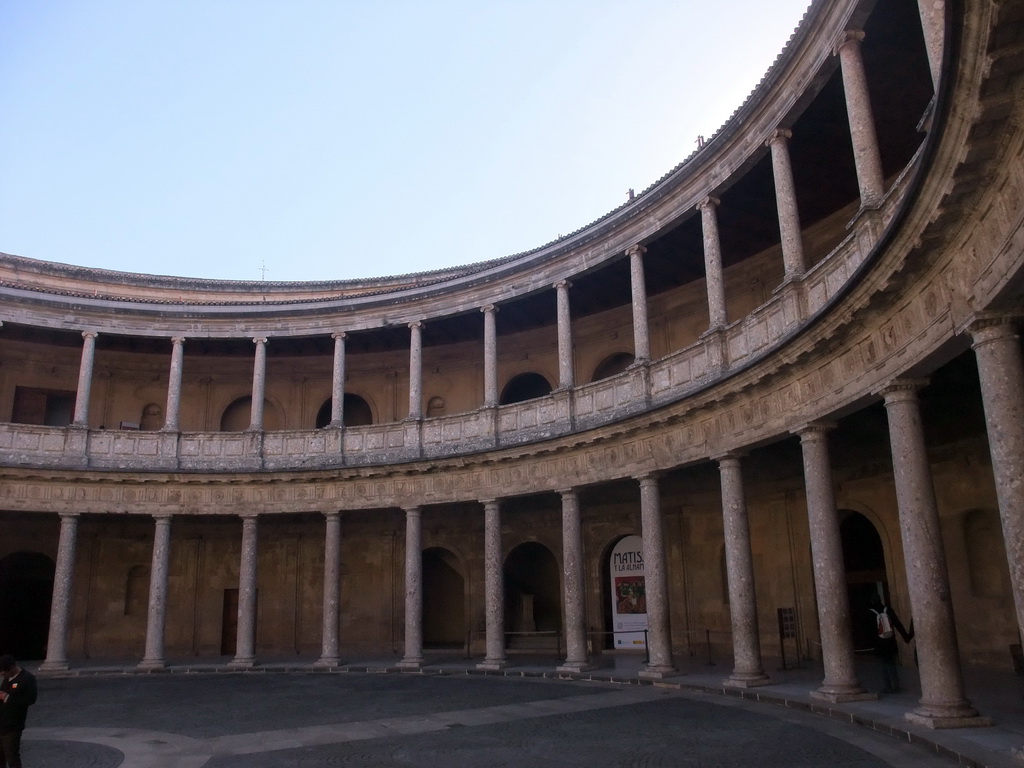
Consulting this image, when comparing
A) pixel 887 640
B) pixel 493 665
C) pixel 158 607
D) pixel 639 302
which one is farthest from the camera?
pixel 158 607

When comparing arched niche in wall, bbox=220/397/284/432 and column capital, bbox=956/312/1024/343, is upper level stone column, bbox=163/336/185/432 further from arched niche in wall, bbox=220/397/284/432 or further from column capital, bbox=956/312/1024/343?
column capital, bbox=956/312/1024/343

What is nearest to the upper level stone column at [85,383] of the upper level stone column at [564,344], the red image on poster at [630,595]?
the upper level stone column at [564,344]

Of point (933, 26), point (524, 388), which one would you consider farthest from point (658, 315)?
point (933, 26)

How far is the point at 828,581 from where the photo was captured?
13.0 metres

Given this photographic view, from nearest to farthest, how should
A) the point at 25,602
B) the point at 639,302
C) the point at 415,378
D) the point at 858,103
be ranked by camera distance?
1. the point at 858,103
2. the point at 639,302
3. the point at 415,378
4. the point at 25,602

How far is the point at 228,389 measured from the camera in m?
28.3

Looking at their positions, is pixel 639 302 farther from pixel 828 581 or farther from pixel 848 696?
pixel 848 696

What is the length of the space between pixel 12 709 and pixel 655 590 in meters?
12.1

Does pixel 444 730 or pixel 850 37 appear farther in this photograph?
pixel 850 37

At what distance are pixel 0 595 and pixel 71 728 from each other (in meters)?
14.9

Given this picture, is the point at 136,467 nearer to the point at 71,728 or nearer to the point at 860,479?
the point at 71,728

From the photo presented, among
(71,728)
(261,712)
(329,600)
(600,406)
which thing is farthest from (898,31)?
(329,600)

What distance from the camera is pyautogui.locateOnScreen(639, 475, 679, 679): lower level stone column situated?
55.9 ft

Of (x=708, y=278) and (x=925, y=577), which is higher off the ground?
(x=708, y=278)
